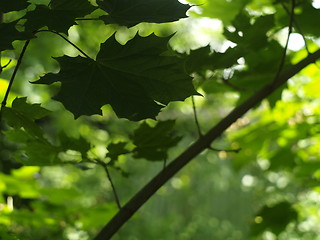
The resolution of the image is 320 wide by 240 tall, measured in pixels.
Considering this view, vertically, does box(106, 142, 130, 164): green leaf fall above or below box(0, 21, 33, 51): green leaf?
below

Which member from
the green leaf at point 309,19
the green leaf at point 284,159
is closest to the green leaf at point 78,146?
the green leaf at point 309,19

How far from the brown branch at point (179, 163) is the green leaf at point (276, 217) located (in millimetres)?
492

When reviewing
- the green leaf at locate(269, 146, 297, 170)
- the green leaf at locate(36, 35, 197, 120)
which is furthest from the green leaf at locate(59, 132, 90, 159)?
the green leaf at locate(269, 146, 297, 170)

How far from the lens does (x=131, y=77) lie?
44 cm

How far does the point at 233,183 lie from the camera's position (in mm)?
2328

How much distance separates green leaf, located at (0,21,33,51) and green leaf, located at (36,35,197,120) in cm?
5

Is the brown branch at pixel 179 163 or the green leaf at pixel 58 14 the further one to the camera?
the brown branch at pixel 179 163

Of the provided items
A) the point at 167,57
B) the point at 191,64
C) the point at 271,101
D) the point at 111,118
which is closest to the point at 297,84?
the point at 271,101

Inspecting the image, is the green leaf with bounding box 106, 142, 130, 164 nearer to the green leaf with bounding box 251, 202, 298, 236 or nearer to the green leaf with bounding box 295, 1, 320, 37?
the green leaf with bounding box 295, 1, 320, 37

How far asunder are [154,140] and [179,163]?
0.04m

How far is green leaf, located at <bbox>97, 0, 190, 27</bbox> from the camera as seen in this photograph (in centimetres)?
40

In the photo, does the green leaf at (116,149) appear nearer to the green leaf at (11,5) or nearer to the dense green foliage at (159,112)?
the dense green foliage at (159,112)

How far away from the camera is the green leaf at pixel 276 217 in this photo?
1.02 meters

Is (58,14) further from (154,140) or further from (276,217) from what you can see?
(276,217)
